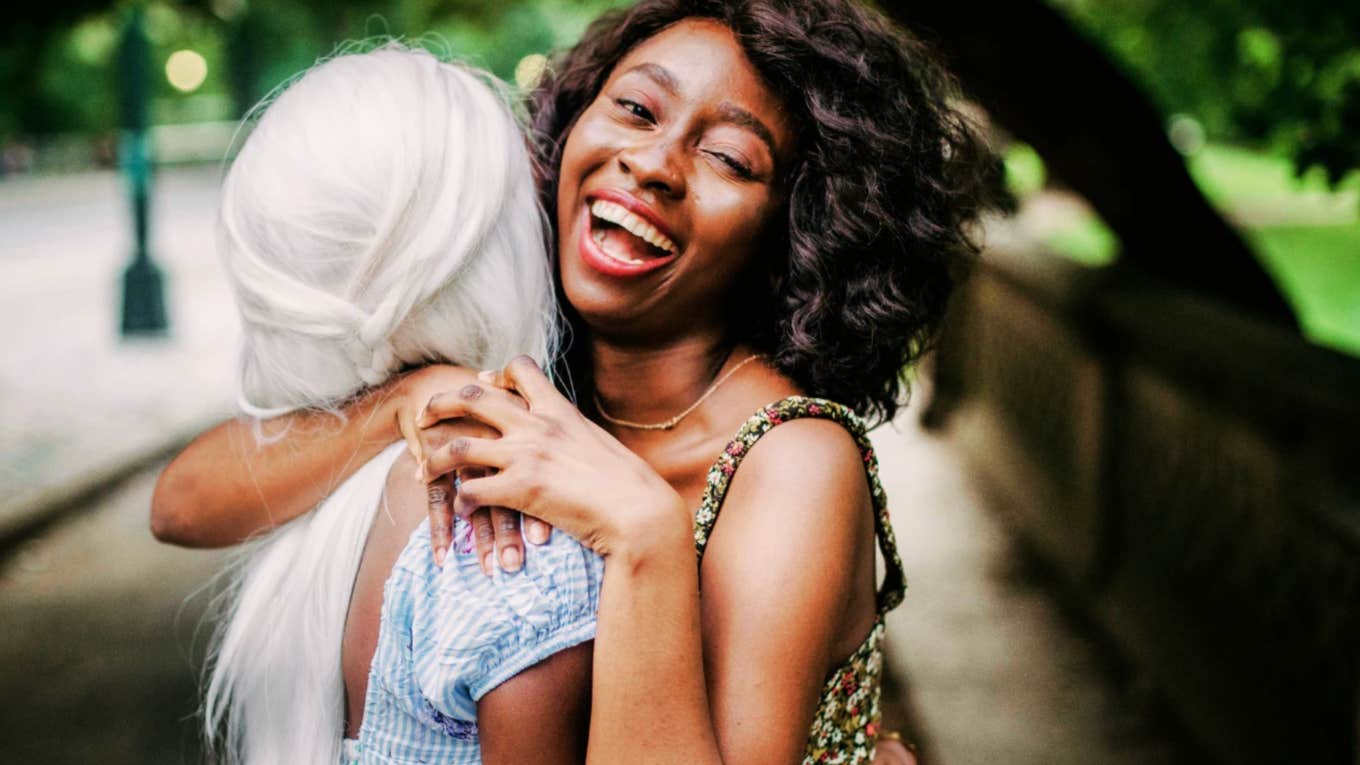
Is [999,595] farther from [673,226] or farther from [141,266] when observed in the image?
[141,266]

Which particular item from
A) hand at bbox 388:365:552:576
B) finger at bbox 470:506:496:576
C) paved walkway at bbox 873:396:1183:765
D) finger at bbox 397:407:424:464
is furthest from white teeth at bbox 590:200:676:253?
paved walkway at bbox 873:396:1183:765

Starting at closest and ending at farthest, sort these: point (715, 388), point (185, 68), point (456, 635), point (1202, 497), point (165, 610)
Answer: point (456, 635)
point (715, 388)
point (1202, 497)
point (165, 610)
point (185, 68)

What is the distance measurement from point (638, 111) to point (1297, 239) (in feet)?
49.3

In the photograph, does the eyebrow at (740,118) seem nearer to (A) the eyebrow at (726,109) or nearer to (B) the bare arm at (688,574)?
(A) the eyebrow at (726,109)

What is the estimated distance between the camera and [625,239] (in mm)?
1978

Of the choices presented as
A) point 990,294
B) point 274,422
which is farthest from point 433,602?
point 990,294

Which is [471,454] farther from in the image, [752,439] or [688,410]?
[688,410]

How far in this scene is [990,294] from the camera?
341 inches

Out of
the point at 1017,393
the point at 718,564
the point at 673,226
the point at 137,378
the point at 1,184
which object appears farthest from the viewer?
the point at 1,184

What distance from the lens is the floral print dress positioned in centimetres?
187

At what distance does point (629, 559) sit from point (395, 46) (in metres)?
1.00

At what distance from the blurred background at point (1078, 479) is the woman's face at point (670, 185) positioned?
44 cm

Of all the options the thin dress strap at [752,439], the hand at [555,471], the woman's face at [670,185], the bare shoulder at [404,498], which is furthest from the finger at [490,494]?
the woman's face at [670,185]

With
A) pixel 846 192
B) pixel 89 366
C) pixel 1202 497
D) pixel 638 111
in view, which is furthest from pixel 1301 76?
pixel 89 366
